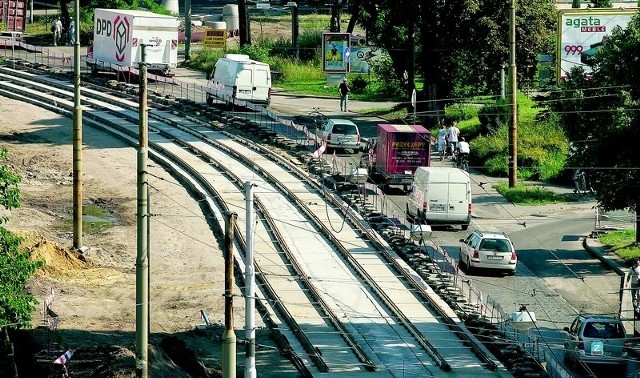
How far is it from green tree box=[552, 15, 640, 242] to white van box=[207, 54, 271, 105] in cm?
2314

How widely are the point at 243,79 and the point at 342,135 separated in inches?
395

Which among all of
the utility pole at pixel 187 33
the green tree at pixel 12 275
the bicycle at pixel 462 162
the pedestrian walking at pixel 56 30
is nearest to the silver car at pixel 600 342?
the green tree at pixel 12 275

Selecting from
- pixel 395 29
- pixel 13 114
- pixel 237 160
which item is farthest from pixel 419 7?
pixel 13 114

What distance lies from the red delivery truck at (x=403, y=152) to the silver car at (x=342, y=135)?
604cm

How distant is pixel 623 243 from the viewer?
5266 cm

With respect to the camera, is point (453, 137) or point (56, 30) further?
point (56, 30)

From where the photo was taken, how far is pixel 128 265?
49281mm

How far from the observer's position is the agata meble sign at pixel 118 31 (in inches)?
3056

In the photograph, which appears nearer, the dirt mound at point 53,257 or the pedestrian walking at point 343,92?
the dirt mound at point 53,257

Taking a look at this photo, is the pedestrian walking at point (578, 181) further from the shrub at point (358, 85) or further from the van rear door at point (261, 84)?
the shrub at point (358, 85)

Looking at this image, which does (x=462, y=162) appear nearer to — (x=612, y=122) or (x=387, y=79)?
Answer: (x=612, y=122)

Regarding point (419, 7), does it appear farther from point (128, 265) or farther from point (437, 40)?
point (128, 265)

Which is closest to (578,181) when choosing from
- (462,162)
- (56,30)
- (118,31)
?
(462,162)

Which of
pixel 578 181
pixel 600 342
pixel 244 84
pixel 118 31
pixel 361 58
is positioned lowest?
pixel 600 342
